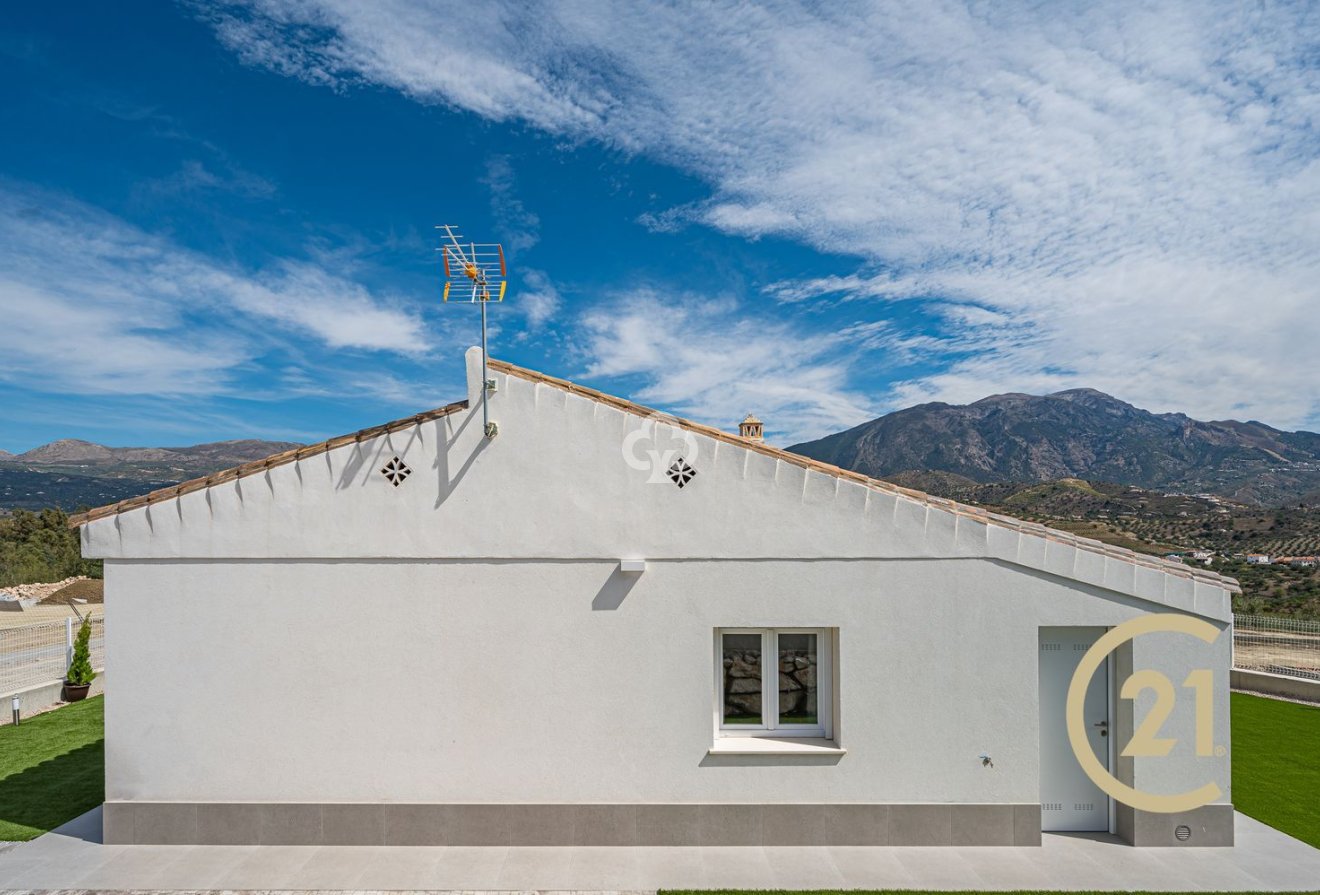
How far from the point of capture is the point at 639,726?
8453 millimetres

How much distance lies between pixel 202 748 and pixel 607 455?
6.34 meters

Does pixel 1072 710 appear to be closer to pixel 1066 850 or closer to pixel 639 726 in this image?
pixel 1066 850

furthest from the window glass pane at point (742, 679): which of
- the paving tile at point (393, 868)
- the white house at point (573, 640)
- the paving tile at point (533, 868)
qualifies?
the paving tile at point (393, 868)

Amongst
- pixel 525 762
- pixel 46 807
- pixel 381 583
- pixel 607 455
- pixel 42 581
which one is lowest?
pixel 42 581

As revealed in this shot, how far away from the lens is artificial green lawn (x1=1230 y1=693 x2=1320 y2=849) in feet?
30.7

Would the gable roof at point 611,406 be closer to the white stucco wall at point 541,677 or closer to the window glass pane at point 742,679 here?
the white stucco wall at point 541,677

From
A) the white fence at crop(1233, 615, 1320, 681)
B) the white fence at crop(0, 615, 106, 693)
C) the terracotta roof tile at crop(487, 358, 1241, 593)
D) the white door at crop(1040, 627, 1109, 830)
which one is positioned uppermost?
the terracotta roof tile at crop(487, 358, 1241, 593)

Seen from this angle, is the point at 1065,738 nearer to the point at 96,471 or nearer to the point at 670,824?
the point at 670,824

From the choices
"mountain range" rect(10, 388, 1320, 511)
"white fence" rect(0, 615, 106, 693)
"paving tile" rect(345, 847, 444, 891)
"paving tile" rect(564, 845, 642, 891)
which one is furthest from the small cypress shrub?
"mountain range" rect(10, 388, 1320, 511)

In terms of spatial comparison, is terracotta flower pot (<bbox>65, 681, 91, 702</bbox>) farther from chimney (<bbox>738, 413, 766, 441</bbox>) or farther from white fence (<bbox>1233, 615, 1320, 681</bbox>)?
white fence (<bbox>1233, 615, 1320, 681</bbox>)

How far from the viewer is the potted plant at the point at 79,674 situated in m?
16.1

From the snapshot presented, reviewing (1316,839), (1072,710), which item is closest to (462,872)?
(1072,710)

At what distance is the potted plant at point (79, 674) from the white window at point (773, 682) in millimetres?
16594

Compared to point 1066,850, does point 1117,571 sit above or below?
above
